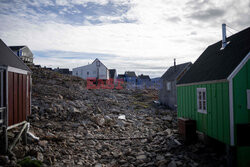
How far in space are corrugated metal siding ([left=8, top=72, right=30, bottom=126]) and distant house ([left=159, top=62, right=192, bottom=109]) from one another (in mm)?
18020

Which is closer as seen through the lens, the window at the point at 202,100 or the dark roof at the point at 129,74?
the window at the point at 202,100

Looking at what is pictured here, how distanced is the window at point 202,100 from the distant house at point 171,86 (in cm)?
1370

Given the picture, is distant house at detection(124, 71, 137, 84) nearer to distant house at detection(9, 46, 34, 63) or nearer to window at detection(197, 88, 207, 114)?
distant house at detection(9, 46, 34, 63)

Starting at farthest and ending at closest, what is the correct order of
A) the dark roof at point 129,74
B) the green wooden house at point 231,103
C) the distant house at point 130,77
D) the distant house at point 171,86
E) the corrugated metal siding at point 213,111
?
the dark roof at point 129,74 < the distant house at point 130,77 < the distant house at point 171,86 < the corrugated metal siding at point 213,111 < the green wooden house at point 231,103

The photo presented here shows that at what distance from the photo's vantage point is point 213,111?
8.76 m

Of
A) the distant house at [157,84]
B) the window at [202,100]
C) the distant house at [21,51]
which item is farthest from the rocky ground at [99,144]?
the distant house at [21,51]

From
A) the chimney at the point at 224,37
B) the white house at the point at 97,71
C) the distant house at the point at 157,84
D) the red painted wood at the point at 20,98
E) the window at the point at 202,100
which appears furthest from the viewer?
the white house at the point at 97,71

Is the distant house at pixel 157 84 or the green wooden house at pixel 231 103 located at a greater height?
the distant house at pixel 157 84

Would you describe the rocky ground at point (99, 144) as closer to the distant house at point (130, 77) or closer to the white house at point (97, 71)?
the white house at point (97, 71)

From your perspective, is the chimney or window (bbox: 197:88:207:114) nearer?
window (bbox: 197:88:207:114)

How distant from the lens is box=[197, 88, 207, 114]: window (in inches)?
378

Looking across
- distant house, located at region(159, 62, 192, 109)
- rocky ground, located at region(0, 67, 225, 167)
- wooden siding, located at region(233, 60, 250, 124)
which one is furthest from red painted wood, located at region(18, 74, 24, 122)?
distant house, located at region(159, 62, 192, 109)

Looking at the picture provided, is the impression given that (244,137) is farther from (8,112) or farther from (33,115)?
(33,115)

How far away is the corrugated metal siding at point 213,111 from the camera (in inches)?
305
